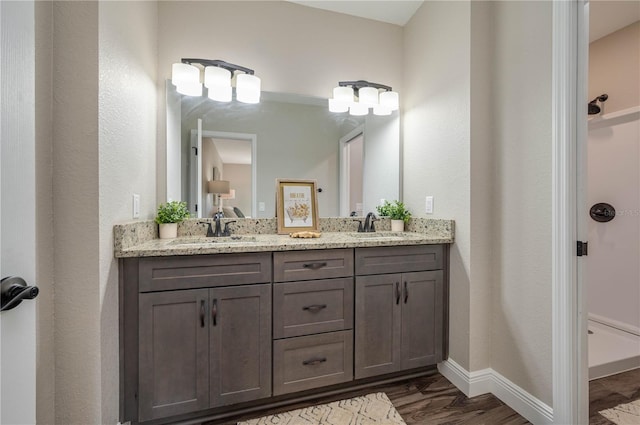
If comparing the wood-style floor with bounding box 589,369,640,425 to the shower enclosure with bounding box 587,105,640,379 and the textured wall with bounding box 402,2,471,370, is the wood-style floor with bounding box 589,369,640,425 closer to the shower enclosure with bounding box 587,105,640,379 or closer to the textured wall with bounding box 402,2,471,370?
the shower enclosure with bounding box 587,105,640,379

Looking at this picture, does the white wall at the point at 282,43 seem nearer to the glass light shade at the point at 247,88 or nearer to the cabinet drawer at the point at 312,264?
the glass light shade at the point at 247,88

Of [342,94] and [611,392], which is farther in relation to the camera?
[342,94]

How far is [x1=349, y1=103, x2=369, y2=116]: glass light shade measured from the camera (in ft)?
7.63

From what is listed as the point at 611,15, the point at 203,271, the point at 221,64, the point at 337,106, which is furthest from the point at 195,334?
the point at 611,15

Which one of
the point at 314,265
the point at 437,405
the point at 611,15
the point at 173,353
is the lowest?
the point at 437,405

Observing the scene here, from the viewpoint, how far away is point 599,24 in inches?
94.3

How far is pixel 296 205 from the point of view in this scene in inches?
86.0

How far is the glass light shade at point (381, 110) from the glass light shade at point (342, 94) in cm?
24

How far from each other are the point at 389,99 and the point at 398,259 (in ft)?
4.23

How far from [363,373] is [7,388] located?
60.6 inches

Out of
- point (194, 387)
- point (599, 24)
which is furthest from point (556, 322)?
point (599, 24)

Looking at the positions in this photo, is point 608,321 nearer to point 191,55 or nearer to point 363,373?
point 363,373

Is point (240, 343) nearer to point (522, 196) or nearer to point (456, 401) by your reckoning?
point (456, 401)

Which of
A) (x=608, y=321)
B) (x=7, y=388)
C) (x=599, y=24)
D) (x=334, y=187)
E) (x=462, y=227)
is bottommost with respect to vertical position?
(x=608, y=321)
